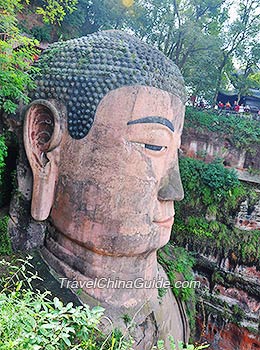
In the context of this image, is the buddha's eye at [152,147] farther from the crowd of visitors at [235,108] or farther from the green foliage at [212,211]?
the crowd of visitors at [235,108]

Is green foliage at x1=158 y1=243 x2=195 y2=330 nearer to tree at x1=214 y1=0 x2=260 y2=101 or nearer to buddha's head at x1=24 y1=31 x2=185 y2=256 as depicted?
buddha's head at x1=24 y1=31 x2=185 y2=256

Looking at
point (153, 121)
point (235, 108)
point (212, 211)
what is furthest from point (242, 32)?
point (153, 121)

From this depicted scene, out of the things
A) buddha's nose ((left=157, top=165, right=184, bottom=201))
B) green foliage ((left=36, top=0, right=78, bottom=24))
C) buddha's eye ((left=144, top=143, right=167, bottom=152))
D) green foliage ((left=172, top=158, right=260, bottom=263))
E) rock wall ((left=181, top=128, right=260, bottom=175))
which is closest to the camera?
buddha's eye ((left=144, top=143, right=167, bottom=152))

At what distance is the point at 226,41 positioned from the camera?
13984mm

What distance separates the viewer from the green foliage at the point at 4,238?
4008 mm

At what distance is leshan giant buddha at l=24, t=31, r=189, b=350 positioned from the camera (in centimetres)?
369

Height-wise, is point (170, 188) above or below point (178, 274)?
above

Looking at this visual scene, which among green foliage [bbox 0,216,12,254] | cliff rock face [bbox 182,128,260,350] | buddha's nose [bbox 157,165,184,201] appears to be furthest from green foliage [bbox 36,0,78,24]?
cliff rock face [bbox 182,128,260,350]

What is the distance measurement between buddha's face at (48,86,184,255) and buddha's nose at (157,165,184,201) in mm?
119

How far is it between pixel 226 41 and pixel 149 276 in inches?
514

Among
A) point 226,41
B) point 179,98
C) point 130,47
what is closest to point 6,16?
point 130,47

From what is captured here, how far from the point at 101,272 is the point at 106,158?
1470 mm

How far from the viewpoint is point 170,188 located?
397cm

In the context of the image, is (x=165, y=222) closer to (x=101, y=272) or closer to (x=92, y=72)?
(x=101, y=272)
